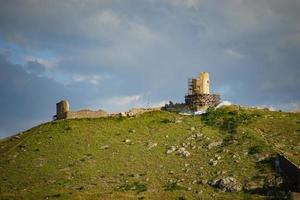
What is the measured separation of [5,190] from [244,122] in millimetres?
29394

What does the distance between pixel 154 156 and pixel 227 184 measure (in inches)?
438

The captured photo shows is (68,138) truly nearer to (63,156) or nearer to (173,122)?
(63,156)

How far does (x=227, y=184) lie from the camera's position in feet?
193

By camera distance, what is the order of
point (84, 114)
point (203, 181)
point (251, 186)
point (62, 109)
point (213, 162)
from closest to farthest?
point (251, 186) → point (203, 181) → point (213, 162) → point (84, 114) → point (62, 109)

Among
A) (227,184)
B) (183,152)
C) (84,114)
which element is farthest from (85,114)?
(227,184)

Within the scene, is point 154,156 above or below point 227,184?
above

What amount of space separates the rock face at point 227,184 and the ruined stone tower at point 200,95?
81.2 ft

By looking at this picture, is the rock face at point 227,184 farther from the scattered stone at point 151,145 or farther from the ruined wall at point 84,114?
the ruined wall at point 84,114

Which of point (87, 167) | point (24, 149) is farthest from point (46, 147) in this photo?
point (87, 167)

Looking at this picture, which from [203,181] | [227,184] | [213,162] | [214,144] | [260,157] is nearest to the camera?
[227,184]

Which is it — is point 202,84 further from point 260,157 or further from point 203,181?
point 203,181

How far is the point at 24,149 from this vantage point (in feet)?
Result: 237

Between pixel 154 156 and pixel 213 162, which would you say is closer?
pixel 213 162

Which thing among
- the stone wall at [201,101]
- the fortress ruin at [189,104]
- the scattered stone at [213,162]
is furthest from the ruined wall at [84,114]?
the scattered stone at [213,162]
